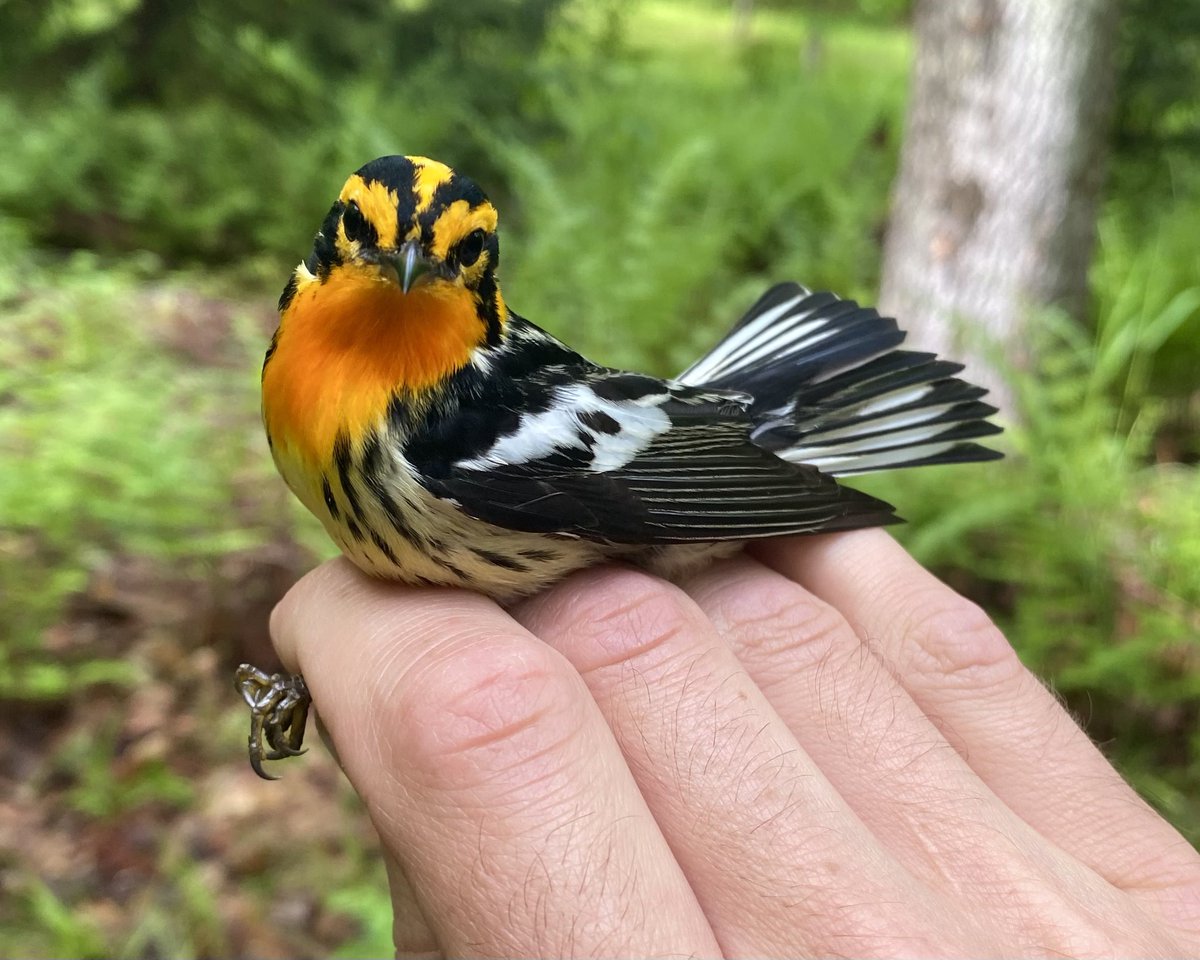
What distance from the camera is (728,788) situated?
104 cm

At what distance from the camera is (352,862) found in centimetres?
225

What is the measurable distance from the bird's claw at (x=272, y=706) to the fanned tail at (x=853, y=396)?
3.25 ft

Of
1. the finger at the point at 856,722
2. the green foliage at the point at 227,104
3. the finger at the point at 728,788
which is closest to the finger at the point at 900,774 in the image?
the finger at the point at 856,722

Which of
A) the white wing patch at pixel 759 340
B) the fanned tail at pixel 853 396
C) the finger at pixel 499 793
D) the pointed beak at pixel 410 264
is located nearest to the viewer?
the finger at pixel 499 793

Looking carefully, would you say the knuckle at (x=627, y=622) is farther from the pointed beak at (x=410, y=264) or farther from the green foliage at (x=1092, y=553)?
the green foliage at (x=1092, y=553)

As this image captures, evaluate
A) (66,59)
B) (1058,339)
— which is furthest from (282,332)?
(66,59)

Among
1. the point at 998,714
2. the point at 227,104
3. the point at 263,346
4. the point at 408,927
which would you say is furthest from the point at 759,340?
the point at 227,104

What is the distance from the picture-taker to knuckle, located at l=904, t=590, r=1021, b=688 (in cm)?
136

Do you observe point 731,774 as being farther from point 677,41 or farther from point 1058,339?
point 677,41

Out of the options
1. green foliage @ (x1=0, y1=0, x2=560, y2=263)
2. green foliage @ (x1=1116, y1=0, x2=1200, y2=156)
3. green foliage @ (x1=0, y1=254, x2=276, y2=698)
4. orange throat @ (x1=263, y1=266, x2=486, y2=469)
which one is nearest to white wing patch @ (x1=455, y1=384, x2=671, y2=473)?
orange throat @ (x1=263, y1=266, x2=486, y2=469)

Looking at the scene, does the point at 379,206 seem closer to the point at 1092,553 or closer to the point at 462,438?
the point at 462,438

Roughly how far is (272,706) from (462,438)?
0.63m

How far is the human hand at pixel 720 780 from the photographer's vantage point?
3.03 feet

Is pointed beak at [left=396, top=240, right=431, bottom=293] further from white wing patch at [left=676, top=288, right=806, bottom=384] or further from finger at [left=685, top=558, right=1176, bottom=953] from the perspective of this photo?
white wing patch at [left=676, top=288, right=806, bottom=384]
